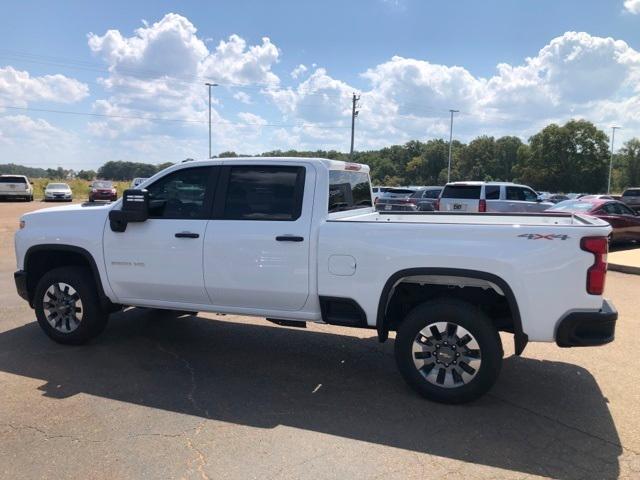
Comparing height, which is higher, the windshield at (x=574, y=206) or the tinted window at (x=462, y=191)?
the tinted window at (x=462, y=191)

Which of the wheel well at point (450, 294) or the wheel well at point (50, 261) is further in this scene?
the wheel well at point (50, 261)

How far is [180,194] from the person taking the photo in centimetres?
517

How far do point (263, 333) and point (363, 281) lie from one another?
2220 mm

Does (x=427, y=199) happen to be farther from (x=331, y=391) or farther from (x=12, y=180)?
(x=12, y=180)

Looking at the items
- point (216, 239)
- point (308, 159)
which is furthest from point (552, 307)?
point (216, 239)

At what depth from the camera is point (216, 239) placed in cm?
484

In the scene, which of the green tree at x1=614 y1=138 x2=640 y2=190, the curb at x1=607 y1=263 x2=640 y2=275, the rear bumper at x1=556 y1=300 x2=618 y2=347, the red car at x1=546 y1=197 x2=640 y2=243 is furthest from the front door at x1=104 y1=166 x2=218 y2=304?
the green tree at x1=614 y1=138 x2=640 y2=190

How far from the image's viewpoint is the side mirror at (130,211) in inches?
194

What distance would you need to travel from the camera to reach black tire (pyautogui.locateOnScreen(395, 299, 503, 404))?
412 centimetres

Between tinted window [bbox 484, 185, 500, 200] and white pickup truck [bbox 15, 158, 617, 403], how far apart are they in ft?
37.8

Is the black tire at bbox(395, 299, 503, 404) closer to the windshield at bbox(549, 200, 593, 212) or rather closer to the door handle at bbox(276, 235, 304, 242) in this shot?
the door handle at bbox(276, 235, 304, 242)

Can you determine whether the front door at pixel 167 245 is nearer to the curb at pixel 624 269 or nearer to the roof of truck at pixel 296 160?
the roof of truck at pixel 296 160

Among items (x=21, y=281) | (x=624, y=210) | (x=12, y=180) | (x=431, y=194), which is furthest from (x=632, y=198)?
(x=12, y=180)

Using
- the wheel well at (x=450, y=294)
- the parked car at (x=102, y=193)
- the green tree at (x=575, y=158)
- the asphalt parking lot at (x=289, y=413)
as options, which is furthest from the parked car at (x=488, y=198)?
the green tree at (x=575, y=158)
